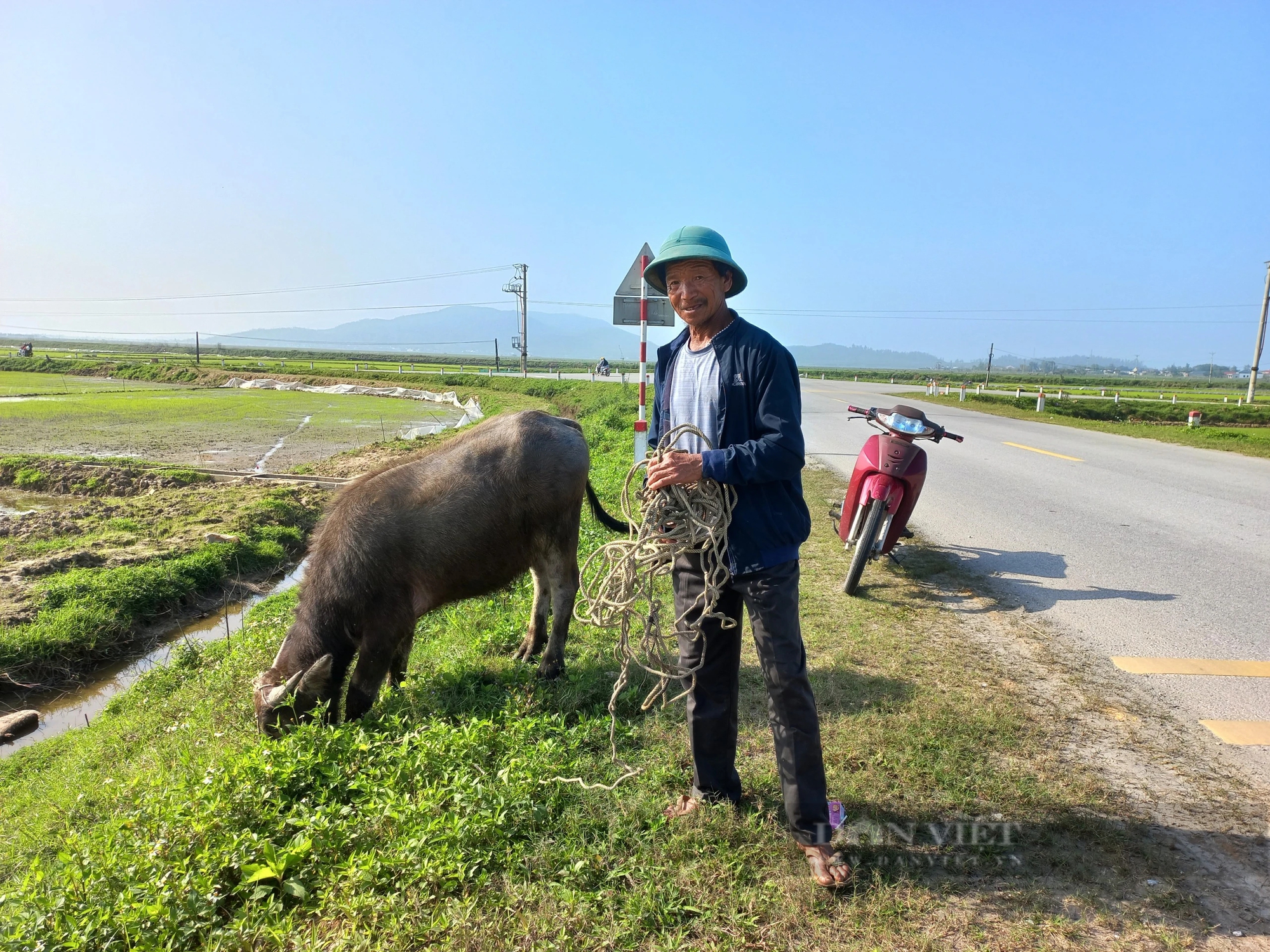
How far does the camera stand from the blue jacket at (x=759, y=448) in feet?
7.55

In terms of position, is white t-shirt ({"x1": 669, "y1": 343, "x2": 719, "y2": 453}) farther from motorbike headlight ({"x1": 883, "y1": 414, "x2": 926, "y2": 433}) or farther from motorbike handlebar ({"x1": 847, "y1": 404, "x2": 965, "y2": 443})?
motorbike headlight ({"x1": 883, "y1": 414, "x2": 926, "y2": 433})

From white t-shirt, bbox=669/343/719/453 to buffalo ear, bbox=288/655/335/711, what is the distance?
2.23 m

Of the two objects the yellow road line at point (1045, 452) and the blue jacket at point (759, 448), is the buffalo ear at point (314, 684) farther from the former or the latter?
the yellow road line at point (1045, 452)

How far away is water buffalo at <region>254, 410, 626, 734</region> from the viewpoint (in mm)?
3684

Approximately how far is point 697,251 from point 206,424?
20419 millimetres

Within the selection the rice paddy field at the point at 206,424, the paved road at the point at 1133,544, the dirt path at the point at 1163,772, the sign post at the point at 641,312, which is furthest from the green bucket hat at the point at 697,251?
the rice paddy field at the point at 206,424

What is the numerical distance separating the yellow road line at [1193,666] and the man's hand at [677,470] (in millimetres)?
3088

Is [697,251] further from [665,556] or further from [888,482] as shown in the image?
[888,482]

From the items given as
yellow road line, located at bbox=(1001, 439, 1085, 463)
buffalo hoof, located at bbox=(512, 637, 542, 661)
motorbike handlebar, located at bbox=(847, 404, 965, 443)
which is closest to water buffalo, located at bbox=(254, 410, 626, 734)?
buffalo hoof, located at bbox=(512, 637, 542, 661)

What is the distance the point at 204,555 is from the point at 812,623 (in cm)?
637

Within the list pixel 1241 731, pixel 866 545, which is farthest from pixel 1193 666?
pixel 866 545

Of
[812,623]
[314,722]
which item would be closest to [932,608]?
[812,623]

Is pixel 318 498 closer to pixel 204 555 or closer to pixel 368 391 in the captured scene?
pixel 204 555

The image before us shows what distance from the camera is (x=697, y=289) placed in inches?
96.8
